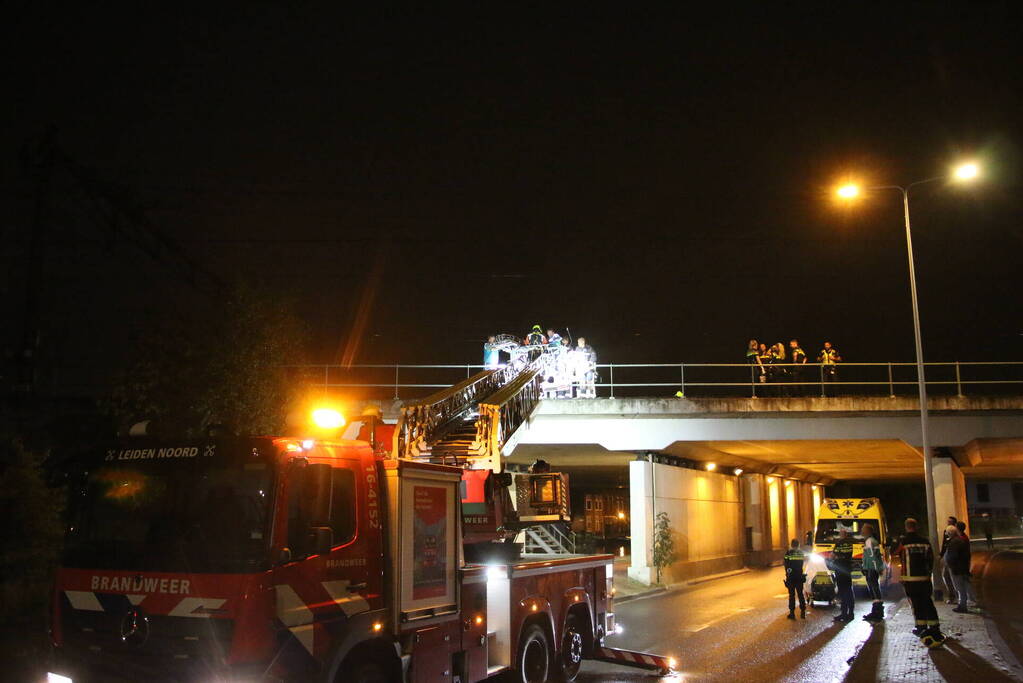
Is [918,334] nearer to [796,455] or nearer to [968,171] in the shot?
[968,171]

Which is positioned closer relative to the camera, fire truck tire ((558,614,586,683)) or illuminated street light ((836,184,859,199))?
fire truck tire ((558,614,586,683))

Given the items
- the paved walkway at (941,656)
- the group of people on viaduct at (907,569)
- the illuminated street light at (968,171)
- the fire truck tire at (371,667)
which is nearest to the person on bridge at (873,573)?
the group of people on viaduct at (907,569)

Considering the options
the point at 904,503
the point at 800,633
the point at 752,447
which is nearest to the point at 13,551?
the point at 800,633

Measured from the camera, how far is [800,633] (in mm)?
13297

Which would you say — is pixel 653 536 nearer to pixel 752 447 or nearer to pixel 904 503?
pixel 752 447

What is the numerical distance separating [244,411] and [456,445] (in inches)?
145

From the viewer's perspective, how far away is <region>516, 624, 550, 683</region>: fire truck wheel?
7.98 metres

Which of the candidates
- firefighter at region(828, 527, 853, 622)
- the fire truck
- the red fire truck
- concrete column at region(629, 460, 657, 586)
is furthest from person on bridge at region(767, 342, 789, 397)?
the red fire truck

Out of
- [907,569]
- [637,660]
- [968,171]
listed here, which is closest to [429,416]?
[637,660]

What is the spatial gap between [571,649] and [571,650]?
15mm

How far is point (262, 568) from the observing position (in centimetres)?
536

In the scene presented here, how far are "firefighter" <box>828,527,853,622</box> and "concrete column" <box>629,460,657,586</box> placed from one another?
8505 millimetres

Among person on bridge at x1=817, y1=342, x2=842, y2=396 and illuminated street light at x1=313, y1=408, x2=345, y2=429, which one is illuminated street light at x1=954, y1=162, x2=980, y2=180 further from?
illuminated street light at x1=313, y1=408, x2=345, y2=429

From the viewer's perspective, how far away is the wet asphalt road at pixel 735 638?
10.0m
